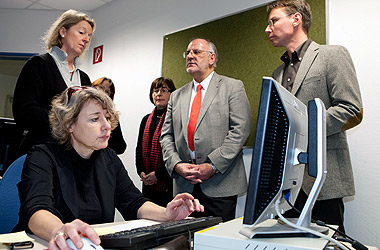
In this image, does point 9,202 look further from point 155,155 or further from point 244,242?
point 155,155

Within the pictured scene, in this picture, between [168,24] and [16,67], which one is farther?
[16,67]

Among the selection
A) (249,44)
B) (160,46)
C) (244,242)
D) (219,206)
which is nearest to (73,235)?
(244,242)

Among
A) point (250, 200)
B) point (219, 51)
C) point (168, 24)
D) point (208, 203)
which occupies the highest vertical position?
point (168, 24)

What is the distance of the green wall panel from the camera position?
2551 millimetres

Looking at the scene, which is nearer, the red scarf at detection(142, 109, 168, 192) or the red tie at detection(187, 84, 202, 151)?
the red tie at detection(187, 84, 202, 151)

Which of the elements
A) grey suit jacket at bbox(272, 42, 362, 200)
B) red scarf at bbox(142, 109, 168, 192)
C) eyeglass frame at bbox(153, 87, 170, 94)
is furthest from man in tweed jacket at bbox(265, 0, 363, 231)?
eyeglass frame at bbox(153, 87, 170, 94)

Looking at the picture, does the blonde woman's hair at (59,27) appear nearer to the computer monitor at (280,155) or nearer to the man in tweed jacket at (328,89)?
the man in tweed jacket at (328,89)

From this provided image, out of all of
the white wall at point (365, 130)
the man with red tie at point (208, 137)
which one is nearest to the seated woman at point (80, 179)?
the man with red tie at point (208, 137)

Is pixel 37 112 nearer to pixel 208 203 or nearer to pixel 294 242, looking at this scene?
pixel 208 203

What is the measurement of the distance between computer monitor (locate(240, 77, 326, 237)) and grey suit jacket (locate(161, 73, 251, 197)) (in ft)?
4.07

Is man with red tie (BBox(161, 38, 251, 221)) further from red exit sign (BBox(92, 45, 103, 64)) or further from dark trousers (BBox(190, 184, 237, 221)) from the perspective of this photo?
red exit sign (BBox(92, 45, 103, 64))

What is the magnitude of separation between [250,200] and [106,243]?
34cm

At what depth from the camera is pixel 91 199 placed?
4.55 ft

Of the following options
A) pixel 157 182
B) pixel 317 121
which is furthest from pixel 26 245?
pixel 157 182
